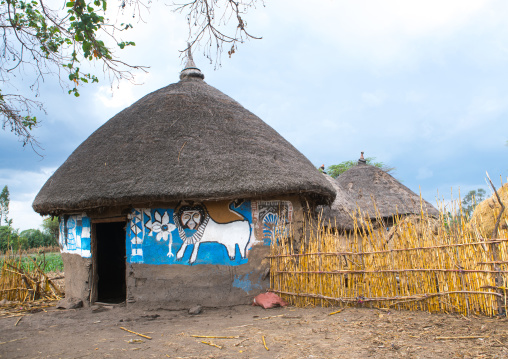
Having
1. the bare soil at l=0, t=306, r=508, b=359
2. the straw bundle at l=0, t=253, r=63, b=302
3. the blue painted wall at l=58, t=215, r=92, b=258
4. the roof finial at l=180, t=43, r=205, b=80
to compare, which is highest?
the roof finial at l=180, t=43, r=205, b=80

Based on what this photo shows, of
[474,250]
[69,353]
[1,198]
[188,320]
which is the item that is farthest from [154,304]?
[1,198]

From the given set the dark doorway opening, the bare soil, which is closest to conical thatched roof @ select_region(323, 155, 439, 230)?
the dark doorway opening

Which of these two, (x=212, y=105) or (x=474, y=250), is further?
(x=212, y=105)

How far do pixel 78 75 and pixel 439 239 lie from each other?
4475 millimetres

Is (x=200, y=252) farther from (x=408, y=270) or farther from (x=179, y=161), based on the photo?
(x=408, y=270)

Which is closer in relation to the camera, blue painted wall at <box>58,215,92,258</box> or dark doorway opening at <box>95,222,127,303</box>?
blue painted wall at <box>58,215,92,258</box>

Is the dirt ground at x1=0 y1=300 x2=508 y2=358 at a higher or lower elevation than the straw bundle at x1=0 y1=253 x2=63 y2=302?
lower

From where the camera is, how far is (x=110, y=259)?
884 cm

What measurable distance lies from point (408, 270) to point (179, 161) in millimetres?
3458

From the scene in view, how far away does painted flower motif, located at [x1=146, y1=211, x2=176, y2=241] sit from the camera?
5.79 m

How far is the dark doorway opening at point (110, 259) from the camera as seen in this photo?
8422mm

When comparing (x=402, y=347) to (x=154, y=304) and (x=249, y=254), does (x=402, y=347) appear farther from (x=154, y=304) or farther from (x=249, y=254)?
A: (x=154, y=304)

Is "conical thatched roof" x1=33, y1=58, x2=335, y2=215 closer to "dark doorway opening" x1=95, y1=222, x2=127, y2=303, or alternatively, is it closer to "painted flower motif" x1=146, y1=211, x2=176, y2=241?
"painted flower motif" x1=146, y1=211, x2=176, y2=241

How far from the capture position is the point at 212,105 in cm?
714
